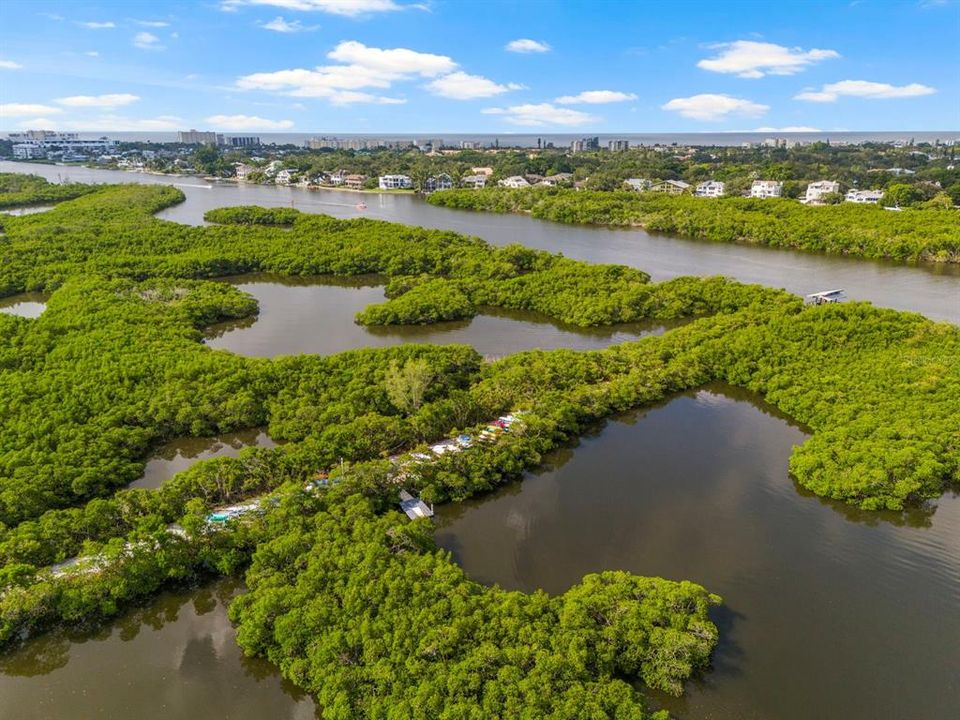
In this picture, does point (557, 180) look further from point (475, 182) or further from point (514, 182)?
point (475, 182)

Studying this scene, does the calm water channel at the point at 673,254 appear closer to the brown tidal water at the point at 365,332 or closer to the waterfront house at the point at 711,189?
the brown tidal water at the point at 365,332

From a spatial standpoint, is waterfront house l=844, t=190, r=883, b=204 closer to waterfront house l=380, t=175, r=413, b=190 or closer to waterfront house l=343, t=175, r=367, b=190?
waterfront house l=380, t=175, r=413, b=190

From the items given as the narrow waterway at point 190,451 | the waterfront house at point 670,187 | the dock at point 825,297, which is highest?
the waterfront house at point 670,187

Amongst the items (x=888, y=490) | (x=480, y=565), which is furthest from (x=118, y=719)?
(x=888, y=490)

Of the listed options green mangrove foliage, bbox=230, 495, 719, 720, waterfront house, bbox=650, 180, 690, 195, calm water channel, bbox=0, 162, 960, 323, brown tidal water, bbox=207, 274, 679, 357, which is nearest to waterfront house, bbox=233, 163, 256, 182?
calm water channel, bbox=0, 162, 960, 323

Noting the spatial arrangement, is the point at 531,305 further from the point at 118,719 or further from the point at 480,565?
the point at 118,719

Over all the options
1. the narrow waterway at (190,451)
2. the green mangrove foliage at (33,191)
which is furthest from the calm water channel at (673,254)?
the narrow waterway at (190,451)
